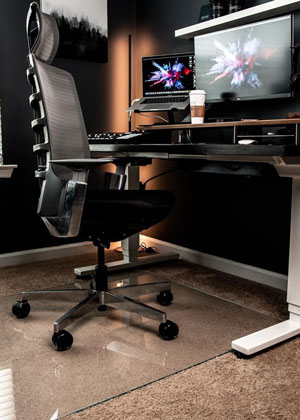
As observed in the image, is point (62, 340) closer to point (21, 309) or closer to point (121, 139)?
point (21, 309)

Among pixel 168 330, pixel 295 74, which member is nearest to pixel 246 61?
pixel 295 74

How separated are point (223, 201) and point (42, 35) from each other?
1.62 meters

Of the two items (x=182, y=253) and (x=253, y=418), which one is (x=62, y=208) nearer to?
(x=253, y=418)

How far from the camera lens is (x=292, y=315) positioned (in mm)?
2180

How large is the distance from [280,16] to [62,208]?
1617 millimetres

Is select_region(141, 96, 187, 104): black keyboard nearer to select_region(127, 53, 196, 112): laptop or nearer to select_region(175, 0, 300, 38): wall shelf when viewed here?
select_region(127, 53, 196, 112): laptop

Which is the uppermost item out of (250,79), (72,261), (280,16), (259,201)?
(280,16)

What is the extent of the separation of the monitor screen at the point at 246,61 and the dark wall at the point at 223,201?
144mm

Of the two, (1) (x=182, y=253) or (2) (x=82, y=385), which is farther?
(1) (x=182, y=253)

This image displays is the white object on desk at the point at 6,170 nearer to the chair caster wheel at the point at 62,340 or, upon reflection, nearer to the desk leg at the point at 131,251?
the desk leg at the point at 131,251

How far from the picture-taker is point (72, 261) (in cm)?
344

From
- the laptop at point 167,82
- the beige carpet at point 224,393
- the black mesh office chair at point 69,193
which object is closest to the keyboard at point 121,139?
the black mesh office chair at point 69,193

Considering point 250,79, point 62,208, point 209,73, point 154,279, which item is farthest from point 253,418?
point 209,73

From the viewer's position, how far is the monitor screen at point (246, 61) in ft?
8.21
